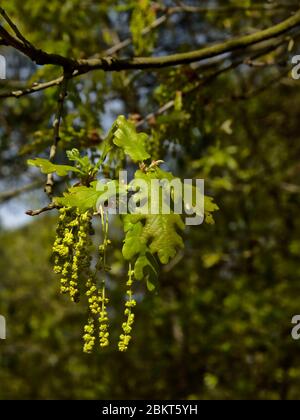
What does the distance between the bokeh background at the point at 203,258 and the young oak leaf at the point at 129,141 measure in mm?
1788

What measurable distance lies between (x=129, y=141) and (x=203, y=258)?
3.83m

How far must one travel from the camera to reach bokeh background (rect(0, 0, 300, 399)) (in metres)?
5.03

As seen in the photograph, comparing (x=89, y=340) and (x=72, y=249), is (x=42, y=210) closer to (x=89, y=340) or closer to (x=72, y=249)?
(x=72, y=249)

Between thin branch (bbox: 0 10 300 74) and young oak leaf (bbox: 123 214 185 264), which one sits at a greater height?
thin branch (bbox: 0 10 300 74)

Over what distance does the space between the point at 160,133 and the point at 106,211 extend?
1187 mm

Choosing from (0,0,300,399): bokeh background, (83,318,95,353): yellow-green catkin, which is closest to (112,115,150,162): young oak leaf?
(83,318,95,353): yellow-green catkin

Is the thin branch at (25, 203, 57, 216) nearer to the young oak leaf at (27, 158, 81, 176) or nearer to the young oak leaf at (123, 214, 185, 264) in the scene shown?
the young oak leaf at (27, 158, 81, 176)

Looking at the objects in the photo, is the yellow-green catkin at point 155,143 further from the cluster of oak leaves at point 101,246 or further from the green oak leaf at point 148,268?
the green oak leaf at point 148,268

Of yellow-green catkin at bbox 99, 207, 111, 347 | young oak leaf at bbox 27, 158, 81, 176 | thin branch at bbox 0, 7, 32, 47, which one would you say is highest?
thin branch at bbox 0, 7, 32, 47

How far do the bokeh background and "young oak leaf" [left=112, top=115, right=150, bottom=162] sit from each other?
1788mm

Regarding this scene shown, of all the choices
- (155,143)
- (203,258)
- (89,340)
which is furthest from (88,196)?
(203,258)

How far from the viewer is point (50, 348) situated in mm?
7695
